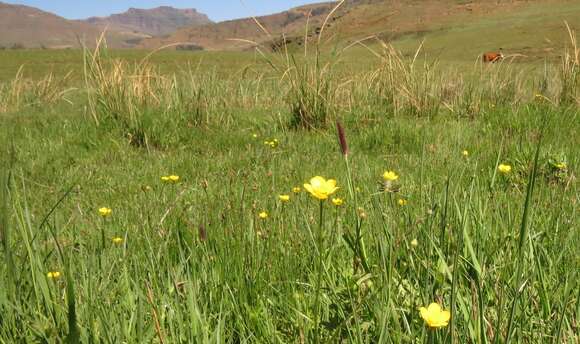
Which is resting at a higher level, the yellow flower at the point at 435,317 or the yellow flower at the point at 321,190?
the yellow flower at the point at 321,190

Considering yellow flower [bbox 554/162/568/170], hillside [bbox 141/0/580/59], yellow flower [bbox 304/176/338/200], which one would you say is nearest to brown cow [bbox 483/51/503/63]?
hillside [bbox 141/0/580/59]

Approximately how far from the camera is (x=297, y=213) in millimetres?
1770

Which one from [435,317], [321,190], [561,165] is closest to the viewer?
[435,317]

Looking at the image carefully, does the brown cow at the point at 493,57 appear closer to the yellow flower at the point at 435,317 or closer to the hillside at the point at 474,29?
the hillside at the point at 474,29

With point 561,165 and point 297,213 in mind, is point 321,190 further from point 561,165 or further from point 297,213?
point 561,165

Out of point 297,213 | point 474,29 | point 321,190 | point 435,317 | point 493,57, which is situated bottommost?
point 493,57

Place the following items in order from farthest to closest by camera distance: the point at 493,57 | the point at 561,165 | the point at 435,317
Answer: the point at 493,57 < the point at 561,165 < the point at 435,317

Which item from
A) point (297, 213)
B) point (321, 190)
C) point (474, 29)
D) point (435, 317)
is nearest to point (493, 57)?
point (297, 213)

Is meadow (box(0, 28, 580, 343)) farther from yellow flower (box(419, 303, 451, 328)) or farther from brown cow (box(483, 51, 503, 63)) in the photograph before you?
brown cow (box(483, 51, 503, 63))

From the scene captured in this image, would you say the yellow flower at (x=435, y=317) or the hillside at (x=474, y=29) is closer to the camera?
the yellow flower at (x=435, y=317)

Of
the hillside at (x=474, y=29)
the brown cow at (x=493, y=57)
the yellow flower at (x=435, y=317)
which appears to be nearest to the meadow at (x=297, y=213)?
the yellow flower at (x=435, y=317)

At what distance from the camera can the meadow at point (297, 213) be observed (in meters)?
1.05

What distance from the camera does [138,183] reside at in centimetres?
324

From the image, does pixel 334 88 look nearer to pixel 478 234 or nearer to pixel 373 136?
pixel 373 136
